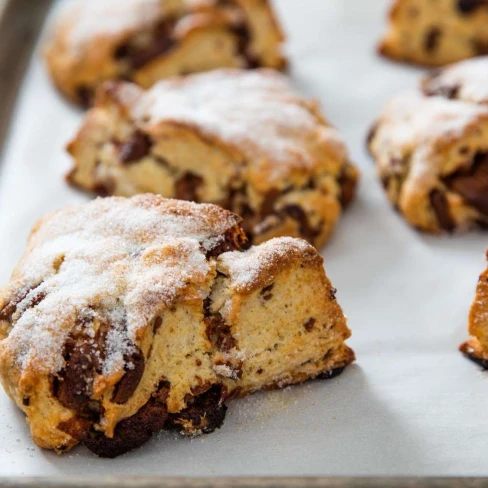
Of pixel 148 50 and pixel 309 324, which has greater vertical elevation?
pixel 148 50

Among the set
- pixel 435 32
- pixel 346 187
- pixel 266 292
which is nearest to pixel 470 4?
pixel 435 32

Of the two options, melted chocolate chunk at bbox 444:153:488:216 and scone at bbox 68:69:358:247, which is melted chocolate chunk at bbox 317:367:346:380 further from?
melted chocolate chunk at bbox 444:153:488:216

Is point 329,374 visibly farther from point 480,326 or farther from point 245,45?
point 245,45

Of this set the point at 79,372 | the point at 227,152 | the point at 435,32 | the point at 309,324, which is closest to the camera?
the point at 79,372

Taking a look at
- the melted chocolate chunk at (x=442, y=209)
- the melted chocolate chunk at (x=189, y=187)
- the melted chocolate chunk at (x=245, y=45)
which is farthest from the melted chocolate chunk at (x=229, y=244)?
the melted chocolate chunk at (x=245, y=45)

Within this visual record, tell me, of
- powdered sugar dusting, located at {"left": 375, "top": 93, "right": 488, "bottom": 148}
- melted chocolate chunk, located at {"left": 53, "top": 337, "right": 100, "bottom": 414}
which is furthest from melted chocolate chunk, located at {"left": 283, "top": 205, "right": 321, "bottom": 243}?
melted chocolate chunk, located at {"left": 53, "top": 337, "right": 100, "bottom": 414}
